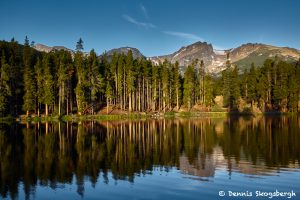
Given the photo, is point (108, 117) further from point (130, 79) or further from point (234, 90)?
point (234, 90)

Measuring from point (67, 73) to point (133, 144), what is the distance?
205ft

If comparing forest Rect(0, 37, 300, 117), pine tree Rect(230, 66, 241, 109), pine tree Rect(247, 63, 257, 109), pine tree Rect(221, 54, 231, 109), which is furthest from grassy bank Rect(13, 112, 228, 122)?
pine tree Rect(247, 63, 257, 109)

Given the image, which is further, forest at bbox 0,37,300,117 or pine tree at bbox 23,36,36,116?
forest at bbox 0,37,300,117

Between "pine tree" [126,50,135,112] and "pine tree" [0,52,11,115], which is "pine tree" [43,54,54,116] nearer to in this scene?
"pine tree" [0,52,11,115]

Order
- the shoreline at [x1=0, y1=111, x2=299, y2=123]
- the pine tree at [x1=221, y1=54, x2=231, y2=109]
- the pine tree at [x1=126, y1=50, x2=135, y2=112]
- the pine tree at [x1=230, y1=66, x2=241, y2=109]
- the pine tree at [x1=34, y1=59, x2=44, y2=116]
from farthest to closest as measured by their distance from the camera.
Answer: the pine tree at [x1=221, y1=54, x2=231, y2=109] → the pine tree at [x1=230, y1=66, x2=241, y2=109] → the pine tree at [x1=126, y1=50, x2=135, y2=112] → the pine tree at [x1=34, y1=59, x2=44, y2=116] → the shoreline at [x1=0, y1=111, x2=299, y2=123]

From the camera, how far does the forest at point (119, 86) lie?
93.1 metres

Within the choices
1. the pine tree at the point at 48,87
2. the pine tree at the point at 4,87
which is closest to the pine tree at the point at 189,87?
the pine tree at the point at 48,87

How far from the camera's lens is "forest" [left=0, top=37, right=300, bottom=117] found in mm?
93125

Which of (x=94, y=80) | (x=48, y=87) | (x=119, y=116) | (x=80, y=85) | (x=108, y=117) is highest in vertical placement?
(x=94, y=80)

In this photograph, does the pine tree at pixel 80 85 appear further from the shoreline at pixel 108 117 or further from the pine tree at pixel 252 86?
the pine tree at pixel 252 86

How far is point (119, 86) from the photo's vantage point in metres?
108

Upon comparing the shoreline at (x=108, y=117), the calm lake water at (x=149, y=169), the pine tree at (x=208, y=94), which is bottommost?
the calm lake water at (x=149, y=169)

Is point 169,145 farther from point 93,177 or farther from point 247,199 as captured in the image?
point 247,199

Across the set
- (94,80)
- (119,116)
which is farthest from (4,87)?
(119,116)
